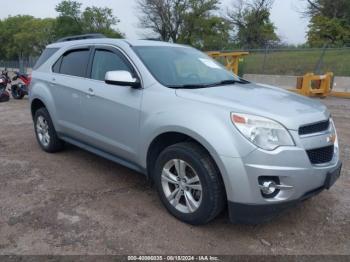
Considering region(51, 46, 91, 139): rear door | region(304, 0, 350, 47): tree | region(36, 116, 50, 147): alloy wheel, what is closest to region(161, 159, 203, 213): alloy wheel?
region(51, 46, 91, 139): rear door

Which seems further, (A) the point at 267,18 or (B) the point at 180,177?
(A) the point at 267,18

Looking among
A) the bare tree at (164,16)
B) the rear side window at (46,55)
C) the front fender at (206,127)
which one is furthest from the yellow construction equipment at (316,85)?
the bare tree at (164,16)

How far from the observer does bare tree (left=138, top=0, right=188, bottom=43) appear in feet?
190

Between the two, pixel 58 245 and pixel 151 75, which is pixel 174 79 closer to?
pixel 151 75

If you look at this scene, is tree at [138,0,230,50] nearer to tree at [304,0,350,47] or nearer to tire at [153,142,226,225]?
tree at [304,0,350,47]

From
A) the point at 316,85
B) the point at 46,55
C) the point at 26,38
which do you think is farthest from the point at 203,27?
the point at 46,55

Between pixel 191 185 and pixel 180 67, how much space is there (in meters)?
1.48

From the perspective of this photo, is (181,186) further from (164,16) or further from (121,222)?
(164,16)

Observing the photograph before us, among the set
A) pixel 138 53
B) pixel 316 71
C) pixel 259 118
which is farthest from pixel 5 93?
pixel 316 71

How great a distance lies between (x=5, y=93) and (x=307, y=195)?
12.1 metres

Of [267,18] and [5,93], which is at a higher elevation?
[267,18]

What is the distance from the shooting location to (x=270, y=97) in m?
3.62

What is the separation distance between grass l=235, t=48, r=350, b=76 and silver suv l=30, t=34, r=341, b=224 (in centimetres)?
1414

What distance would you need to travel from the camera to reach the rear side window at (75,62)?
4.82 metres
